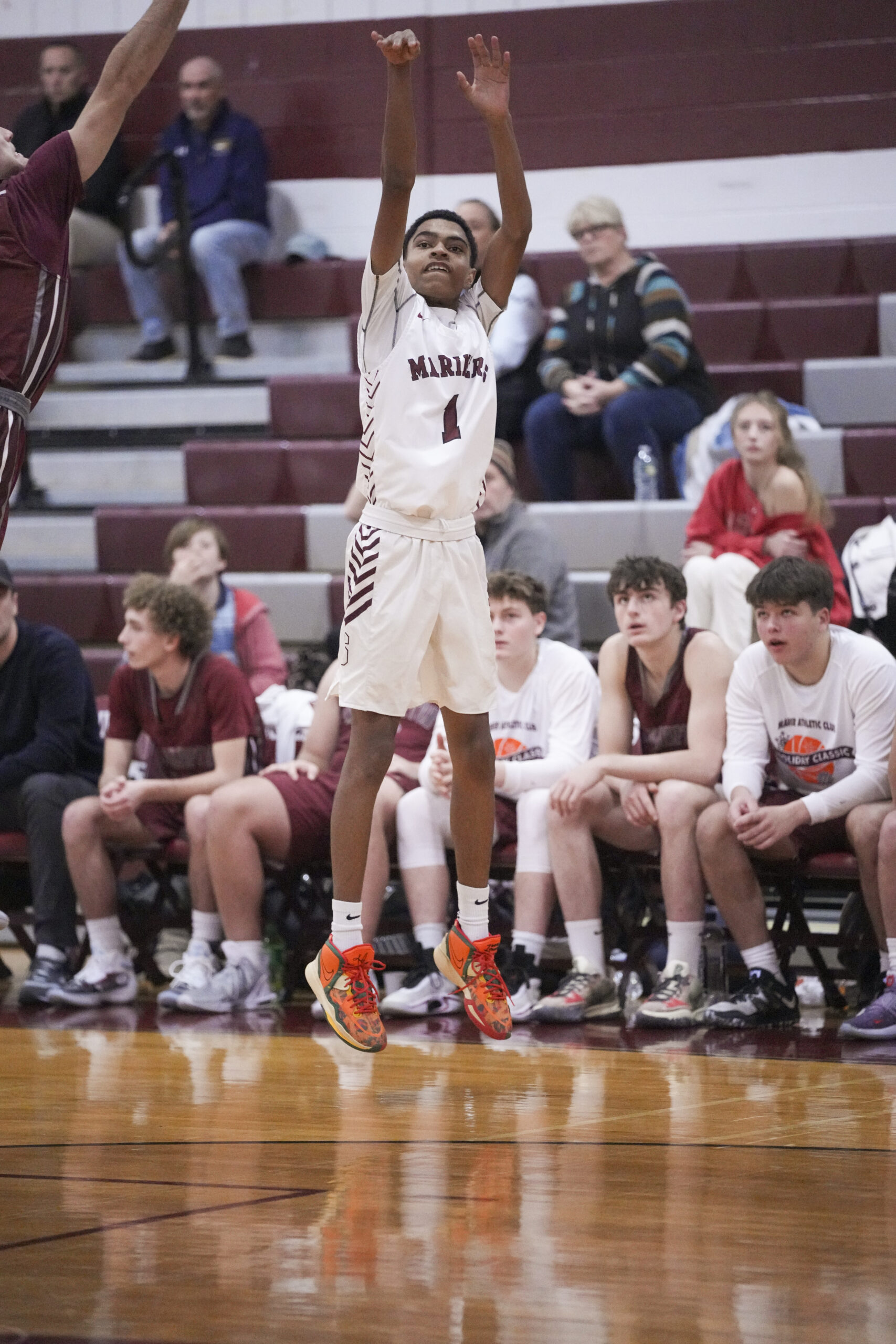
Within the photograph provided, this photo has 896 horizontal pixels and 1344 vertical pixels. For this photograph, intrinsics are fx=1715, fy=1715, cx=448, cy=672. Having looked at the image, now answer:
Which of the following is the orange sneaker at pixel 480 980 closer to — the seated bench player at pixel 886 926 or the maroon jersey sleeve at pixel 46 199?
the seated bench player at pixel 886 926

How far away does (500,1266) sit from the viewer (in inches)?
98.6

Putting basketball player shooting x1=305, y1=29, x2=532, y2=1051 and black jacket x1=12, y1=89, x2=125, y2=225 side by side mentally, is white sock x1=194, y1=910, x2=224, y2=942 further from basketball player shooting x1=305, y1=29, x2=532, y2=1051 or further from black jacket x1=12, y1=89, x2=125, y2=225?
black jacket x1=12, y1=89, x2=125, y2=225

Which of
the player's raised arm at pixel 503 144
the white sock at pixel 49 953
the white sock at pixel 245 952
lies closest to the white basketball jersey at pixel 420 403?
the player's raised arm at pixel 503 144

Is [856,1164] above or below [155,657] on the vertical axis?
below

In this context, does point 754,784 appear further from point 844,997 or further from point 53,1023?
point 53,1023

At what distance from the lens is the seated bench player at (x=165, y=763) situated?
5.19 metres

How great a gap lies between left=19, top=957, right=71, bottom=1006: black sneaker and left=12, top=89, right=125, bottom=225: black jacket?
4.34 meters

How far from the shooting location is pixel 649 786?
15.8 feet

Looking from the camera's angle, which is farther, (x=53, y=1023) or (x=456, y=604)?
(x=53, y=1023)

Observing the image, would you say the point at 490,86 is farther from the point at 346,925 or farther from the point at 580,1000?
the point at 580,1000

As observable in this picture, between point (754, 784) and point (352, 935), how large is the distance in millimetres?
1465

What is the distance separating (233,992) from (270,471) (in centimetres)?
293

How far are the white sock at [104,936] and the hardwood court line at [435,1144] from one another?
1.90 meters

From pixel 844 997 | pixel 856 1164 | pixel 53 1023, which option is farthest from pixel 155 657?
pixel 856 1164
